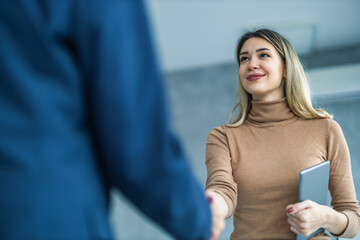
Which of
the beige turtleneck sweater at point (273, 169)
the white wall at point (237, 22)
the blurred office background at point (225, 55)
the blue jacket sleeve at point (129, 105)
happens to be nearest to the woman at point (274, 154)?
the beige turtleneck sweater at point (273, 169)

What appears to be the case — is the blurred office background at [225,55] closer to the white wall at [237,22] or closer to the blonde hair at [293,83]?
the white wall at [237,22]

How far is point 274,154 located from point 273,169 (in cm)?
6

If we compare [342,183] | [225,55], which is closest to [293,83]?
[342,183]

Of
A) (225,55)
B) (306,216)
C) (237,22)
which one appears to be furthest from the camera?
(225,55)

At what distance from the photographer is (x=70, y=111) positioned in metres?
0.59

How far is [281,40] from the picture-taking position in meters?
1.58

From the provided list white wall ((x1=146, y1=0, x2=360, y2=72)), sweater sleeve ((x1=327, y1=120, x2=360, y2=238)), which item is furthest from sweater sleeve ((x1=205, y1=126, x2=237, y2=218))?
white wall ((x1=146, y1=0, x2=360, y2=72))

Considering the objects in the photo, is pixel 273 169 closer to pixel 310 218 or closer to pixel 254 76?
pixel 310 218

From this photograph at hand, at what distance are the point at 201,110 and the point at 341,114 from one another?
1805mm

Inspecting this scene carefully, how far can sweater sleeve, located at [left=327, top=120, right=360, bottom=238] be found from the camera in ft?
4.58

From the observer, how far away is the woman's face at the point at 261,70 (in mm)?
1529

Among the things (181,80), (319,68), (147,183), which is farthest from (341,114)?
(147,183)

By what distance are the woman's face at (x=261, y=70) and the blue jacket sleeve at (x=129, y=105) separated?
3.19 feet

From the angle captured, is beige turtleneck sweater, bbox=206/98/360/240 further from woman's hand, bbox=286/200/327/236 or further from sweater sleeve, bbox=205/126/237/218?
woman's hand, bbox=286/200/327/236
